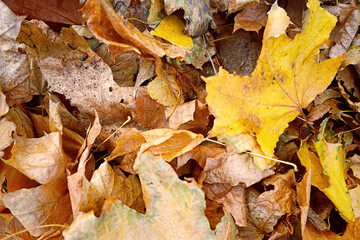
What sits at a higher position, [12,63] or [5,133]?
[12,63]

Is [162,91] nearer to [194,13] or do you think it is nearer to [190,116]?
[190,116]

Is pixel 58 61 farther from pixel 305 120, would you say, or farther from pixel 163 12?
pixel 305 120

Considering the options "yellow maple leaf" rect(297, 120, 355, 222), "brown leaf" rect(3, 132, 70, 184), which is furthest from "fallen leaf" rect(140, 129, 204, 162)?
"yellow maple leaf" rect(297, 120, 355, 222)

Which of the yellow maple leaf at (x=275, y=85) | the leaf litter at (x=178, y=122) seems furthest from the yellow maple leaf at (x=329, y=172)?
the yellow maple leaf at (x=275, y=85)

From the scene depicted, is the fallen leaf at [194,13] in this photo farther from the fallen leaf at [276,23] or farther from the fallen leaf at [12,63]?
the fallen leaf at [12,63]

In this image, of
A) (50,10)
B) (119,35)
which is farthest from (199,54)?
(50,10)

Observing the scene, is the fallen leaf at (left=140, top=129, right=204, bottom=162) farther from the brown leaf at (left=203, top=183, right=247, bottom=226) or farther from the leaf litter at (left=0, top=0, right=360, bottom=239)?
the brown leaf at (left=203, top=183, right=247, bottom=226)

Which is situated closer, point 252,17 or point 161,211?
point 161,211
